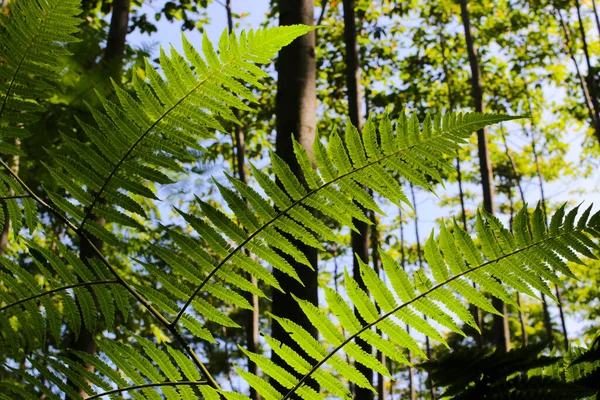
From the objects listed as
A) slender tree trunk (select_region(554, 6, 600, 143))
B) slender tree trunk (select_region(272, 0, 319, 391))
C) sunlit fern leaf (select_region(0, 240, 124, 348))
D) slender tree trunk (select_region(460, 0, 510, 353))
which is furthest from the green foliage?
slender tree trunk (select_region(554, 6, 600, 143))

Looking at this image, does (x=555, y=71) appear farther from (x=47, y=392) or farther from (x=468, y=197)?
(x=47, y=392)

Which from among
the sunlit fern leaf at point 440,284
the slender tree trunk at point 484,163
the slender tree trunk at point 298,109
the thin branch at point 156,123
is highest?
the slender tree trunk at point 484,163

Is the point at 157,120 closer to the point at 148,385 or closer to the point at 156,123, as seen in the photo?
the point at 156,123

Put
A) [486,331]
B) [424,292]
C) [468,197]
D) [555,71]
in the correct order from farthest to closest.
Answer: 1. [486,331]
2. [468,197]
3. [555,71]
4. [424,292]

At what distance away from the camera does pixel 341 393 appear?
2.19 feet

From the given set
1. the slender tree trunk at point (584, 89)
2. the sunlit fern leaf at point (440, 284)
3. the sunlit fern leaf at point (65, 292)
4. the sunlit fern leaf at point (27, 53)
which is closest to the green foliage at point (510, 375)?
the sunlit fern leaf at point (440, 284)

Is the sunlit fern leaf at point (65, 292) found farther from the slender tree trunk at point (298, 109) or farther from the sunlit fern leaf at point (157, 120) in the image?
the slender tree trunk at point (298, 109)

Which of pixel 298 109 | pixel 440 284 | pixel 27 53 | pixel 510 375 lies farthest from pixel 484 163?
pixel 27 53

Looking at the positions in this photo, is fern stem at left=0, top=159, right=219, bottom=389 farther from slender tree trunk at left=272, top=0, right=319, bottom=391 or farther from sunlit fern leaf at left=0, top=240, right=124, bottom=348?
slender tree trunk at left=272, top=0, right=319, bottom=391

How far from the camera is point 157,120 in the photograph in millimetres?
710

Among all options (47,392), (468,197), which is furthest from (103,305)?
(468,197)

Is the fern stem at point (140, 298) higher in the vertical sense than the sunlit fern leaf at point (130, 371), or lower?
higher

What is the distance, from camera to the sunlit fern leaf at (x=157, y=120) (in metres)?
0.69

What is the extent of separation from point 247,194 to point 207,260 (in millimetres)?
99
